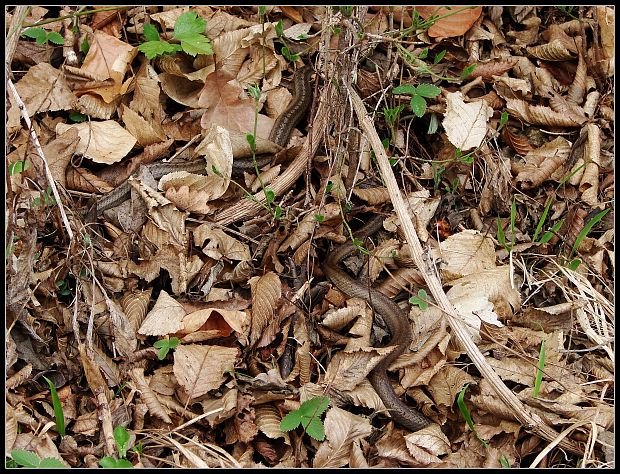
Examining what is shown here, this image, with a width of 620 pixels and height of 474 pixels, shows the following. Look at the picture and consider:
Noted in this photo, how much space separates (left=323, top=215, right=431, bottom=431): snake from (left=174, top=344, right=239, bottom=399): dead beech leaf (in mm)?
761

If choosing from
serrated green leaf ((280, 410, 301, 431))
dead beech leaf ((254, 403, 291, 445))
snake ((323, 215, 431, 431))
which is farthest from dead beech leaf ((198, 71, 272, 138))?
serrated green leaf ((280, 410, 301, 431))

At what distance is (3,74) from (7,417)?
1661mm

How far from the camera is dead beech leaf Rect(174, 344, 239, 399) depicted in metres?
3.20

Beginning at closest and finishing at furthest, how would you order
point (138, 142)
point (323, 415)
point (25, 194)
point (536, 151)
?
point (323, 415), point (25, 194), point (138, 142), point (536, 151)

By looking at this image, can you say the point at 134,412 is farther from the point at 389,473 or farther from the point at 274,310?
the point at 389,473

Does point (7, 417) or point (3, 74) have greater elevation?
point (3, 74)

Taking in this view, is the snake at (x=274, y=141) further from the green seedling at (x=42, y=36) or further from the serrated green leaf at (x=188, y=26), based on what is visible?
the green seedling at (x=42, y=36)

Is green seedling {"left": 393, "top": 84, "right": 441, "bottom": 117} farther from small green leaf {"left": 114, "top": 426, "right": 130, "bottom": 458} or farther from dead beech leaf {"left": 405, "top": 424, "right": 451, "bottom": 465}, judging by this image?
small green leaf {"left": 114, "top": 426, "right": 130, "bottom": 458}

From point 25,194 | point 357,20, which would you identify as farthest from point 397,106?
point 25,194

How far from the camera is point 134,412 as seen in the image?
3.16m

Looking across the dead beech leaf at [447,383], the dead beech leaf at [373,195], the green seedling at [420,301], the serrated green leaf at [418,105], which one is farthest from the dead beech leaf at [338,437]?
the serrated green leaf at [418,105]

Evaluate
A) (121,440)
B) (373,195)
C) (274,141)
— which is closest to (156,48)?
(274,141)

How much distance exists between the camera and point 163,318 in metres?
3.41

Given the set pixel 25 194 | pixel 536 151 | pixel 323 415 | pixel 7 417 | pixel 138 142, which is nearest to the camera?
pixel 7 417
